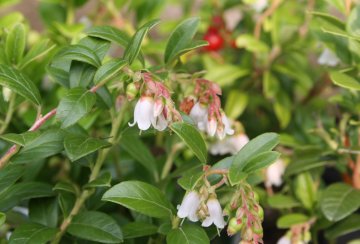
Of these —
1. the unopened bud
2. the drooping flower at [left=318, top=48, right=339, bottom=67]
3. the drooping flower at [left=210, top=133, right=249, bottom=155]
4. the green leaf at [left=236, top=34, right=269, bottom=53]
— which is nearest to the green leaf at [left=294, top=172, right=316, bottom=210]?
the drooping flower at [left=210, top=133, right=249, bottom=155]

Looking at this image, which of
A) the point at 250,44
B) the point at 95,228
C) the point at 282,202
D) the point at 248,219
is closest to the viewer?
the point at 248,219

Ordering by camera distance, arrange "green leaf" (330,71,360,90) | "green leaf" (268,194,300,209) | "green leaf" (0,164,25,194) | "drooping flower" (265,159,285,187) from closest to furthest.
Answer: "green leaf" (0,164,25,194), "green leaf" (330,71,360,90), "green leaf" (268,194,300,209), "drooping flower" (265,159,285,187)

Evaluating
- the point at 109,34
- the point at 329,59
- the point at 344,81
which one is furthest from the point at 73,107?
the point at 329,59

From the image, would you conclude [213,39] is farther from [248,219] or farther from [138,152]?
[248,219]

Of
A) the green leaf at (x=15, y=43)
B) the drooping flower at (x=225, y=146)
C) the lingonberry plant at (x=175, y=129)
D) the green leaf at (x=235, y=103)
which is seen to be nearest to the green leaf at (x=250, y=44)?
the lingonberry plant at (x=175, y=129)

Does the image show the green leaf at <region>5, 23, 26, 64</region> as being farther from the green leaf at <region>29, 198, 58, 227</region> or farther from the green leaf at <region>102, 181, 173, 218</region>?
the green leaf at <region>102, 181, 173, 218</region>

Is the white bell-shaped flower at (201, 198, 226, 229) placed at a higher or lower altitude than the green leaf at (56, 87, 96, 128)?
lower

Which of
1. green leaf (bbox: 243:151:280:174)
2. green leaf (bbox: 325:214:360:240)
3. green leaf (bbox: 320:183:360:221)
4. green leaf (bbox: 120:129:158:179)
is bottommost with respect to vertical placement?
green leaf (bbox: 325:214:360:240)
